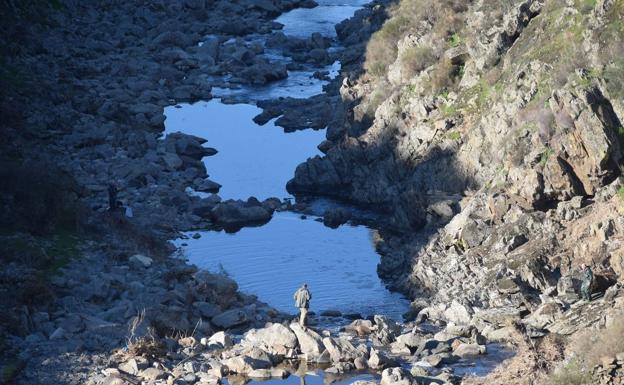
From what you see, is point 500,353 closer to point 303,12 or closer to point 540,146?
point 540,146

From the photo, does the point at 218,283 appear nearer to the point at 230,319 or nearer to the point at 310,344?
the point at 230,319

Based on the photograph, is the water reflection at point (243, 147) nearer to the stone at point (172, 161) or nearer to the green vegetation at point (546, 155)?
the stone at point (172, 161)

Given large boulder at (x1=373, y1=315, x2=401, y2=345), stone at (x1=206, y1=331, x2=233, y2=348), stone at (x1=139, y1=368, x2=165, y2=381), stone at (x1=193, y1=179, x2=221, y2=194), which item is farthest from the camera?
stone at (x1=193, y1=179, x2=221, y2=194)

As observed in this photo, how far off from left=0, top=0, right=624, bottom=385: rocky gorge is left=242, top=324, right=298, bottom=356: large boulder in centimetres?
6

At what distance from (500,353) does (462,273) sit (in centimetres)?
795

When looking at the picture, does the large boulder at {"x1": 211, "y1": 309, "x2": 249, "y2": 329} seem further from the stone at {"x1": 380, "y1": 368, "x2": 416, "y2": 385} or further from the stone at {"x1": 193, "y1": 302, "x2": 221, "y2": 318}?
the stone at {"x1": 380, "y1": 368, "x2": 416, "y2": 385}

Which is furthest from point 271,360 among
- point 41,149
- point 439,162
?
point 41,149

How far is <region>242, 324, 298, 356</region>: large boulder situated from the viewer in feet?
111

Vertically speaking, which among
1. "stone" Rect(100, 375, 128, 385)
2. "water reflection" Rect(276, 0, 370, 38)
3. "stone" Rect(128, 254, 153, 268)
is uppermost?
"water reflection" Rect(276, 0, 370, 38)

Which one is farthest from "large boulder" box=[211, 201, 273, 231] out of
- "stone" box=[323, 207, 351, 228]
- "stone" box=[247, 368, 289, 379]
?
"stone" box=[247, 368, 289, 379]

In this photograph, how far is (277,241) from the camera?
162 feet

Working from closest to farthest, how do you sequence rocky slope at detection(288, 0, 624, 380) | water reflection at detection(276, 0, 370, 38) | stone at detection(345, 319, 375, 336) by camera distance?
stone at detection(345, 319, 375, 336)
rocky slope at detection(288, 0, 624, 380)
water reflection at detection(276, 0, 370, 38)

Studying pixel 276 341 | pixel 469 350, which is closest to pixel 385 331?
pixel 469 350

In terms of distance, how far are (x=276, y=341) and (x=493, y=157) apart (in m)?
13.9
